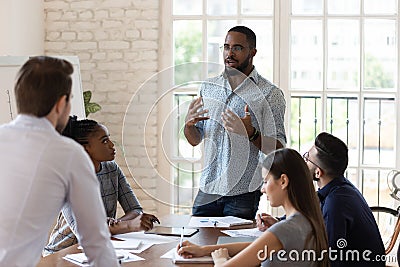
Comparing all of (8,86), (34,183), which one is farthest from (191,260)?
(8,86)

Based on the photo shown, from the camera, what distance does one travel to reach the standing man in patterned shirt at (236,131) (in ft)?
10.9

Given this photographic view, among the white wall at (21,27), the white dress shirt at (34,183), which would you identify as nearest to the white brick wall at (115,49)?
the white wall at (21,27)

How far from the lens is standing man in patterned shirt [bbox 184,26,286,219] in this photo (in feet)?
10.9

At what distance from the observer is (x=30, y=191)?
1.85 m

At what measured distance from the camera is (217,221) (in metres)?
3.35

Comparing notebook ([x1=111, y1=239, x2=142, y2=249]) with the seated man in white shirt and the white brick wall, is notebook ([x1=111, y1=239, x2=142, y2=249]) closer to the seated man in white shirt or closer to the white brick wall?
the seated man in white shirt

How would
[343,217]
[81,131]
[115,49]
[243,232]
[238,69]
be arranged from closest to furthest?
1. [343,217]
2. [243,232]
3. [81,131]
4. [238,69]
5. [115,49]

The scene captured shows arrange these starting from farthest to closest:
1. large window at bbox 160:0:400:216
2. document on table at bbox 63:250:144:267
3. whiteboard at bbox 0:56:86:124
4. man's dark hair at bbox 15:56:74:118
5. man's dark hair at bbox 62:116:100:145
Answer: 1. large window at bbox 160:0:400:216
2. whiteboard at bbox 0:56:86:124
3. man's dark hair at bbox 62:116:100:145
4. document on table at bbox 63:250:144:267
5. man's dark hair at bbox 15:56:74:118

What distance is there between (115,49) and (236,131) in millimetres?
2218

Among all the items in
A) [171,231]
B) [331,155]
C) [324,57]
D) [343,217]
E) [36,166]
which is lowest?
[171,231]

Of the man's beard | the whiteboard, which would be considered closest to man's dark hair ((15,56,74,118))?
the man's beard

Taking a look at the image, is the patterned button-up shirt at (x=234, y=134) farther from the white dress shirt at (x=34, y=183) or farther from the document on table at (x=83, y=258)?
the white dress shirt at (x=34, y=183)

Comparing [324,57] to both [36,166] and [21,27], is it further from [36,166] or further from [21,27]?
[36,166]

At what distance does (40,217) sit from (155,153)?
348 cm
